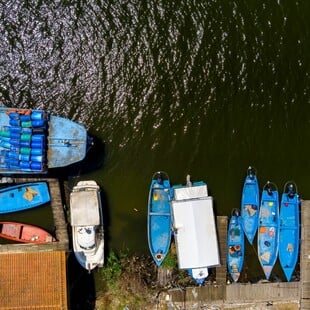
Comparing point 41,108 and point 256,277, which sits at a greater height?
point 41,108

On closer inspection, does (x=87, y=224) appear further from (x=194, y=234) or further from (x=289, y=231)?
(x=289, y=231)

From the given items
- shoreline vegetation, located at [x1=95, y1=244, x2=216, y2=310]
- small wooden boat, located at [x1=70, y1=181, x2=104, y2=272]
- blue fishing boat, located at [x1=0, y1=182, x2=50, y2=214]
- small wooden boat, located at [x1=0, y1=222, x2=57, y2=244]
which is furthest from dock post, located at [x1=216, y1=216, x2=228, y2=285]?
blue fishing boat, located at [x1=0, y1=182, x2=50, y2=214]

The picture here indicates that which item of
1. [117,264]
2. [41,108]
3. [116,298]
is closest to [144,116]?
[41,108]

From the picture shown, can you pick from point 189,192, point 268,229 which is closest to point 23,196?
point 189,192

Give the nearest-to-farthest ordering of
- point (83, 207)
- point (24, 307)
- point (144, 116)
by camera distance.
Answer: point (24, 307)
point (83, 207)
point (144, 116)

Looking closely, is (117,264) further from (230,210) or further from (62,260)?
(230,210)

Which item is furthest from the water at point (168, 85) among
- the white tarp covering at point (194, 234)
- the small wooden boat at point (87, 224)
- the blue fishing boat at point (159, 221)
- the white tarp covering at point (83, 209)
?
the white tarp covering at point (194, 234)

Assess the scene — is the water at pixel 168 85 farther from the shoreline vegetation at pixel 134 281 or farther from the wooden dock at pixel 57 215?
the wooden dock at pixel 57 215
